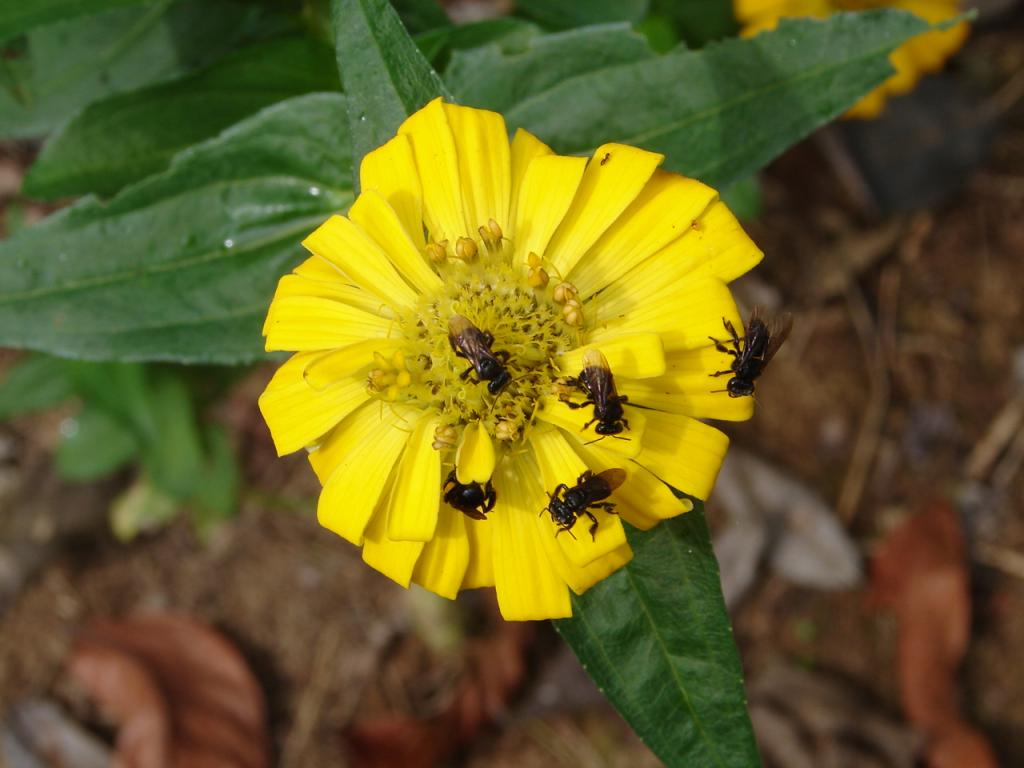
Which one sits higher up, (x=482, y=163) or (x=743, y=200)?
(x=482, y=163)

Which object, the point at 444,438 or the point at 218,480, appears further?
the point at 218,480

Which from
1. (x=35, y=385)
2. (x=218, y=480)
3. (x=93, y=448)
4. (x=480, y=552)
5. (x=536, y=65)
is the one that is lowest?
(x=218, y=480)

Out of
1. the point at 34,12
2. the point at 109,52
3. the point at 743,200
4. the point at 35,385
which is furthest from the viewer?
the point at 35,385

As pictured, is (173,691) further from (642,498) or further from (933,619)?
(933,619)

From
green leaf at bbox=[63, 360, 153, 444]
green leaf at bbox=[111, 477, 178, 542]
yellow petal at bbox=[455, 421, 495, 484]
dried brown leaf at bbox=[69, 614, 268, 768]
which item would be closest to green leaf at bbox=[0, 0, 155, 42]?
yellow petal at bbox=[455, 421, 495, 484]

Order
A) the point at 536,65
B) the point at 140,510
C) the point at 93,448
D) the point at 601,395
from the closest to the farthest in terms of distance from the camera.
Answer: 1. the point at 601,395
2. the point at 536,65
3. the point at 93,448
4. the point at 140,510

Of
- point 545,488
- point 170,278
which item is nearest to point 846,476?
point 545,488

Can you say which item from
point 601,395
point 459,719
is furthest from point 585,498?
point 459,719
